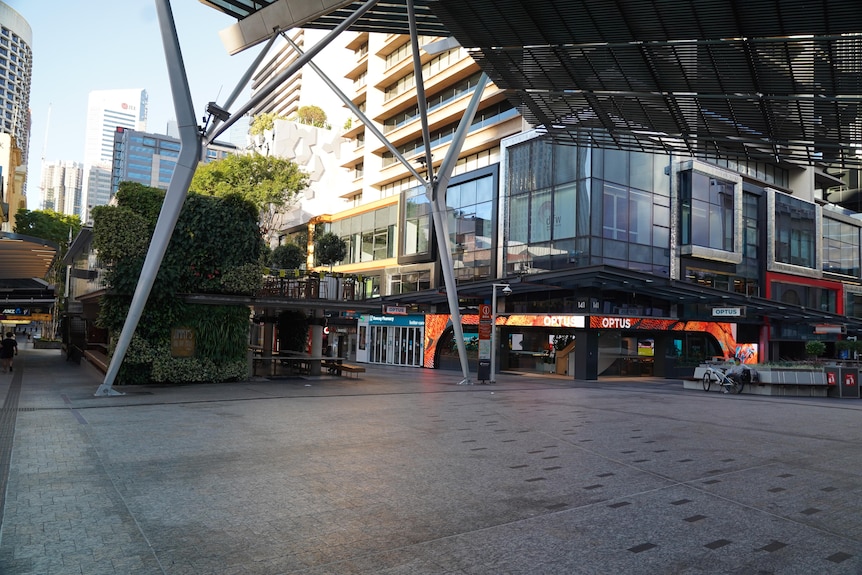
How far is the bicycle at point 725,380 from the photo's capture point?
26359mm

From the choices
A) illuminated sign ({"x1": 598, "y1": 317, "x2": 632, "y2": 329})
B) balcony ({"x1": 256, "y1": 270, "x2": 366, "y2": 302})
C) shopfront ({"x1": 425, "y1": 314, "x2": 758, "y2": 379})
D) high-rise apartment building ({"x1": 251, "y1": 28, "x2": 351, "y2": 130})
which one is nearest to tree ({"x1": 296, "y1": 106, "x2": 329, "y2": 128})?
high-rise apartment building ({"x1": 251, "y1": 28, "x2": 351, "y2": 130})

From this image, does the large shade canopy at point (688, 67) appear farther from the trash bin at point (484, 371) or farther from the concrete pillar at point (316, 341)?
the concrete pillar at point (316, 341)

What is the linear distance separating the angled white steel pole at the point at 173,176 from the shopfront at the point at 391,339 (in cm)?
2473

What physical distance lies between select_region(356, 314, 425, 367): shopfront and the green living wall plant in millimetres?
19379

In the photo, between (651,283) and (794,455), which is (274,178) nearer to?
(651,283)

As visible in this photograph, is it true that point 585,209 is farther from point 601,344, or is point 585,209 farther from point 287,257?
point 287,257

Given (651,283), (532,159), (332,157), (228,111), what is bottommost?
(651,283)

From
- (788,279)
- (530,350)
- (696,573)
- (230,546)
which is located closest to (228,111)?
(230,546)

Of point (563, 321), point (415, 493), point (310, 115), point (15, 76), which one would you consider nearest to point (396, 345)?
point (563, 321)

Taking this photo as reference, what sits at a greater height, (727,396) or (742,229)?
(742,229)

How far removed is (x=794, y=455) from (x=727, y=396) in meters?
14.4

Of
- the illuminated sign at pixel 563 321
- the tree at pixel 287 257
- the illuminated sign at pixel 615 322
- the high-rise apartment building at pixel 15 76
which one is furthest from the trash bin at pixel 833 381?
the high-rise apartment building at pixel 15 76

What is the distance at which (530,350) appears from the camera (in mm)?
37781

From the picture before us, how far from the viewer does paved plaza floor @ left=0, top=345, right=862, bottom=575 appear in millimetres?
5707
